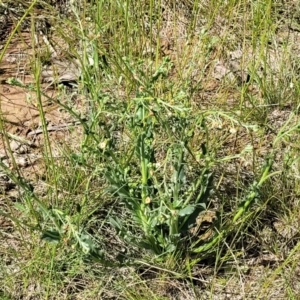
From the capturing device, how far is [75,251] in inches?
63.9

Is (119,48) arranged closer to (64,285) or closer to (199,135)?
(199,135)

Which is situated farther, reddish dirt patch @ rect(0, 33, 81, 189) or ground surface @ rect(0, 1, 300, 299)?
reddish dirt patch @ rect(0, 33, 81, 189)

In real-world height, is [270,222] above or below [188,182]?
below

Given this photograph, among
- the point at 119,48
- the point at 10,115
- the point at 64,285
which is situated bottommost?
the point at 64,285

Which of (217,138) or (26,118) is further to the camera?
(26,118)

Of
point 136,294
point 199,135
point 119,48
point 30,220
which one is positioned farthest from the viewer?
point 119,48

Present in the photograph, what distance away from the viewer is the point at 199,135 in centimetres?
199

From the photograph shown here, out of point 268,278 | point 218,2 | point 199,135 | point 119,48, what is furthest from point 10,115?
point 268,278

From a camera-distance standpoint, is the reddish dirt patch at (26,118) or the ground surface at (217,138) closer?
the ground surface at (217,138)

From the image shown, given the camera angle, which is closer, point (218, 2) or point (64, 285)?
point (64, 285)

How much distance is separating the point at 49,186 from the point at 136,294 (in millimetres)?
432

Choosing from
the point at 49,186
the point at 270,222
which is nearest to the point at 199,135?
the point at 270,222

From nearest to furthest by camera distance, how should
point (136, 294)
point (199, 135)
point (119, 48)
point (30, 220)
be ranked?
point (136, 294) → point (30, 220) → point (199, 135) → point (119, 48)

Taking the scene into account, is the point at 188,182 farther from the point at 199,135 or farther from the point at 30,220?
the point at 30,220
